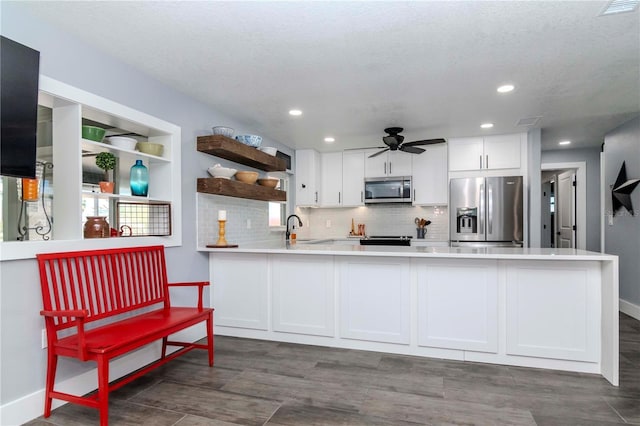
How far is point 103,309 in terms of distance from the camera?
7.89 ft

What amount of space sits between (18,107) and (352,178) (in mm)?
4463

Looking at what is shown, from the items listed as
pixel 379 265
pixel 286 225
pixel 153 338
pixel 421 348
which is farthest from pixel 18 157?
pixel 286 225

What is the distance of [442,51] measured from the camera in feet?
8.31

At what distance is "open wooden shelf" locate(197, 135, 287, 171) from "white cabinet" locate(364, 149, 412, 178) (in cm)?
171

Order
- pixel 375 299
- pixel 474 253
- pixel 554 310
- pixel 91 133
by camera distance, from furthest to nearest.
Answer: pixel 375 299 → pixel 474 253 → pixel 554 310 → pixel 91 133

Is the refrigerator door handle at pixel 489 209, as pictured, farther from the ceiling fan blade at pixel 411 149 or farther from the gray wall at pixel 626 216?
the gray wall at pixel 626 216

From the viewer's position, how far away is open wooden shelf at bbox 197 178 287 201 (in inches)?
138

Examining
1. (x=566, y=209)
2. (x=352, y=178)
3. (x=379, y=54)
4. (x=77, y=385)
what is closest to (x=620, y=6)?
(x=379, y=54)

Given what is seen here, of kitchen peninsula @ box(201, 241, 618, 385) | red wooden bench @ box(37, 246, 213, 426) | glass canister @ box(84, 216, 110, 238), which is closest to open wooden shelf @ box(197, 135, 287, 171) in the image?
kitchen peninsula @ box(201, 241, 618, 385)

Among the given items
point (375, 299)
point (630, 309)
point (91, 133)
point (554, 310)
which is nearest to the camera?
point (91, 133)

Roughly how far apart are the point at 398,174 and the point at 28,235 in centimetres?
453

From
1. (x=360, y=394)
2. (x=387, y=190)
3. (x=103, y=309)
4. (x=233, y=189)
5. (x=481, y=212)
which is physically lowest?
(x=360, y=394)

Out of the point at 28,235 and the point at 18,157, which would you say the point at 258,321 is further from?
the point at 18,157

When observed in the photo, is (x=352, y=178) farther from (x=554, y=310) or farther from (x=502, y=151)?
(x=554, y=310)
